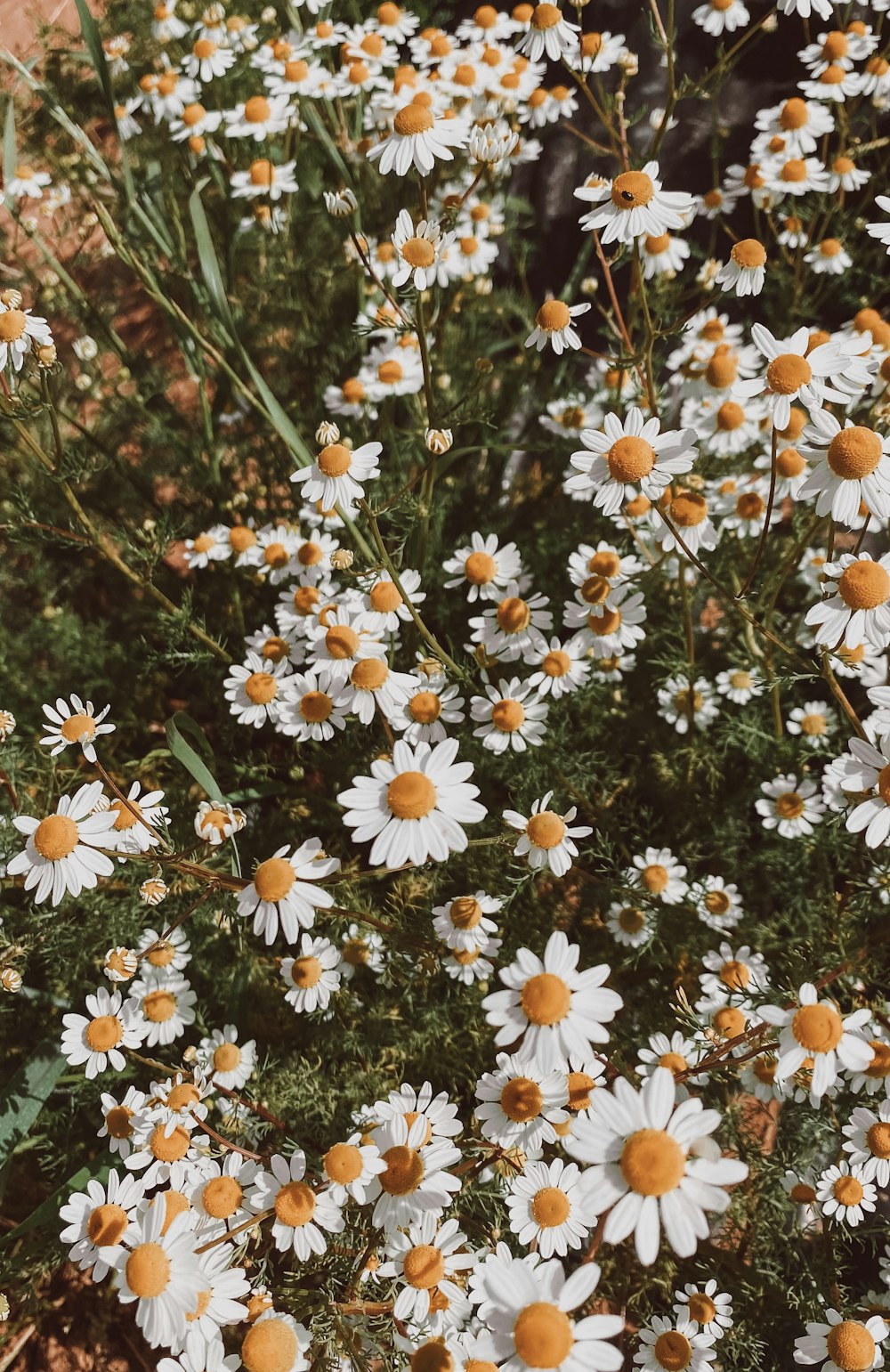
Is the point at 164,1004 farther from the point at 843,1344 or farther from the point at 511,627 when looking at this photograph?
the point at 843,1344

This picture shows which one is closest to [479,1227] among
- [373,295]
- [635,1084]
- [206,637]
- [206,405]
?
[635,1084]

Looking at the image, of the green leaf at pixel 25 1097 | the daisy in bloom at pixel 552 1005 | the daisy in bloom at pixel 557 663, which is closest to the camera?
the daisy in bloom at pixel 552 1005

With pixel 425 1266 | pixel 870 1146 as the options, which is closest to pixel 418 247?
pixel 425 1266

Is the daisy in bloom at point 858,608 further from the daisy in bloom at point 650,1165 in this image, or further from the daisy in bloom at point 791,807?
the daisy in bloom at point 650,1165

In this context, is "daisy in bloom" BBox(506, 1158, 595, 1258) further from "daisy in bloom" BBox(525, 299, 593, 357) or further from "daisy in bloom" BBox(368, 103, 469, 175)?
"daisy in bloom" BBox(368, 103, 469, 175)

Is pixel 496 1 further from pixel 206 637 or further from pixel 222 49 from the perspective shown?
pixel 206 637

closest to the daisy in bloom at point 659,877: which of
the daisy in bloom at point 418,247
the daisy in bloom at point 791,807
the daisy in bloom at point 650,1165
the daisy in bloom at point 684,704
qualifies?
the daisy in bloom at point 791,807
